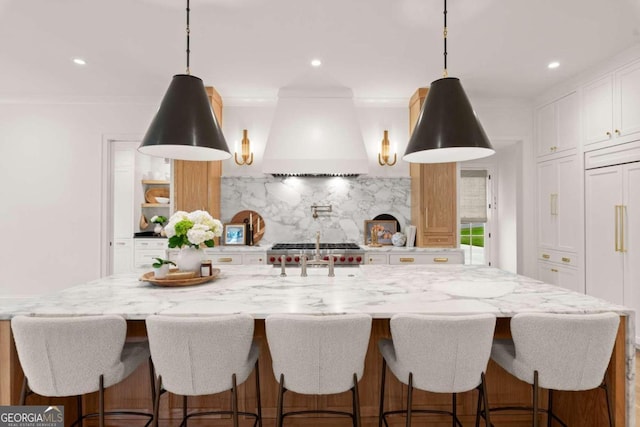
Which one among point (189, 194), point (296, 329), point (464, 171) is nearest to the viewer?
point (296, 329)

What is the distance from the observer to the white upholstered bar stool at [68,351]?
4.74ft

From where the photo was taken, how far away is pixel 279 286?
2156mm

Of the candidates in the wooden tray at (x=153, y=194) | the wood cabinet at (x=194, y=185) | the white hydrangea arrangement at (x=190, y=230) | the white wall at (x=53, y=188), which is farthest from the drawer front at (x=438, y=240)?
the wooden tray at (x=153, y=194)

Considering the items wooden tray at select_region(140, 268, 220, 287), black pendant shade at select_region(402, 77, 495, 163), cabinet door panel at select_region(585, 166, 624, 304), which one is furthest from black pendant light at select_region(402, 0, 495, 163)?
cabinet door panel at select_region(585, 166, 624, 304)

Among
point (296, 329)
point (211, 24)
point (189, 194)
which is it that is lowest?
point (296, 329)

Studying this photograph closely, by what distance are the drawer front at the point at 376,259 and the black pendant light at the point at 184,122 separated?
2418 millimetres

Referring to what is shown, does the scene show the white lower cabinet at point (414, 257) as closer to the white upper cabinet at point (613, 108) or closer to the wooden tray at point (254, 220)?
the wooden tray at point (254, 220)

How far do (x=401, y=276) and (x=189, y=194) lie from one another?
279cm

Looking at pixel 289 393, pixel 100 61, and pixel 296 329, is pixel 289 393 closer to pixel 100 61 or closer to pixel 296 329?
pixel 296 329

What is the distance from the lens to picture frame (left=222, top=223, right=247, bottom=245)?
445 centimetres

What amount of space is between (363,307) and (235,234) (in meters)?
3.07

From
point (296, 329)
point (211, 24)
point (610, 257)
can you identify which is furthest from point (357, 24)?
point (610, 257)

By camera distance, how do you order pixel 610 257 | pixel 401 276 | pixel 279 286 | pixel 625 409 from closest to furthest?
pixel 625 409 → pixel 279 286 → pixel 401 276 → pixel 610 257

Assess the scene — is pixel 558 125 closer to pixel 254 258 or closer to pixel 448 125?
pixel 448 125
